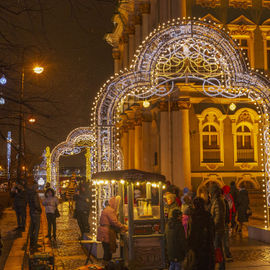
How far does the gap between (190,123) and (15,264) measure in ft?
72.4

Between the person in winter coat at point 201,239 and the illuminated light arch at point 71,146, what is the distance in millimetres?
33128

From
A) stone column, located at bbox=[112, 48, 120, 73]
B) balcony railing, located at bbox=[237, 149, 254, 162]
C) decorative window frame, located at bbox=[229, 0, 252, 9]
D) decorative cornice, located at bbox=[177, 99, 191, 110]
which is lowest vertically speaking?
balcony railing, located at bbox=[237, 149, 254, 162]

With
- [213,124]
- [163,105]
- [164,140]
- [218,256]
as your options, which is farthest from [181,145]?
[218,256]

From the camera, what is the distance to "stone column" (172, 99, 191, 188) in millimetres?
31891

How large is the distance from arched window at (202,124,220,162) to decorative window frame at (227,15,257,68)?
5.08m

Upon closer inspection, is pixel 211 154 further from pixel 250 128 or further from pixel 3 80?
pixel 3 80

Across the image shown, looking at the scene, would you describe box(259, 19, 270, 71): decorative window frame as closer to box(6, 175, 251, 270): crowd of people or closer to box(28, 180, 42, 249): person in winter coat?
box(6, 175, 251, 270): crowd of people

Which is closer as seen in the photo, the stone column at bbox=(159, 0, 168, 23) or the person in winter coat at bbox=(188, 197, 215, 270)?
the person in winter coat at bbox=(188, 197, 215, 270)

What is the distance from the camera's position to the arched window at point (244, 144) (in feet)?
111

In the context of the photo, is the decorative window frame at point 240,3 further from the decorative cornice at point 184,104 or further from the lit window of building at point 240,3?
the decorative cornice at point 184,104

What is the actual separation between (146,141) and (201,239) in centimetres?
2982

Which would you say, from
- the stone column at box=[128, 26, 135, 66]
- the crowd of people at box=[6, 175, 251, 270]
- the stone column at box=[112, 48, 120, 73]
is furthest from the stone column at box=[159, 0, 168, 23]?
the crowd of people at box=[6, 175, 251, 270]

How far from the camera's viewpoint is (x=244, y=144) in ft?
112

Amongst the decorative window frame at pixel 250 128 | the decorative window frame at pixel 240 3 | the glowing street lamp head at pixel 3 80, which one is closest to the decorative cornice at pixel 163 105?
the decorative window frame at pixel 250 128
